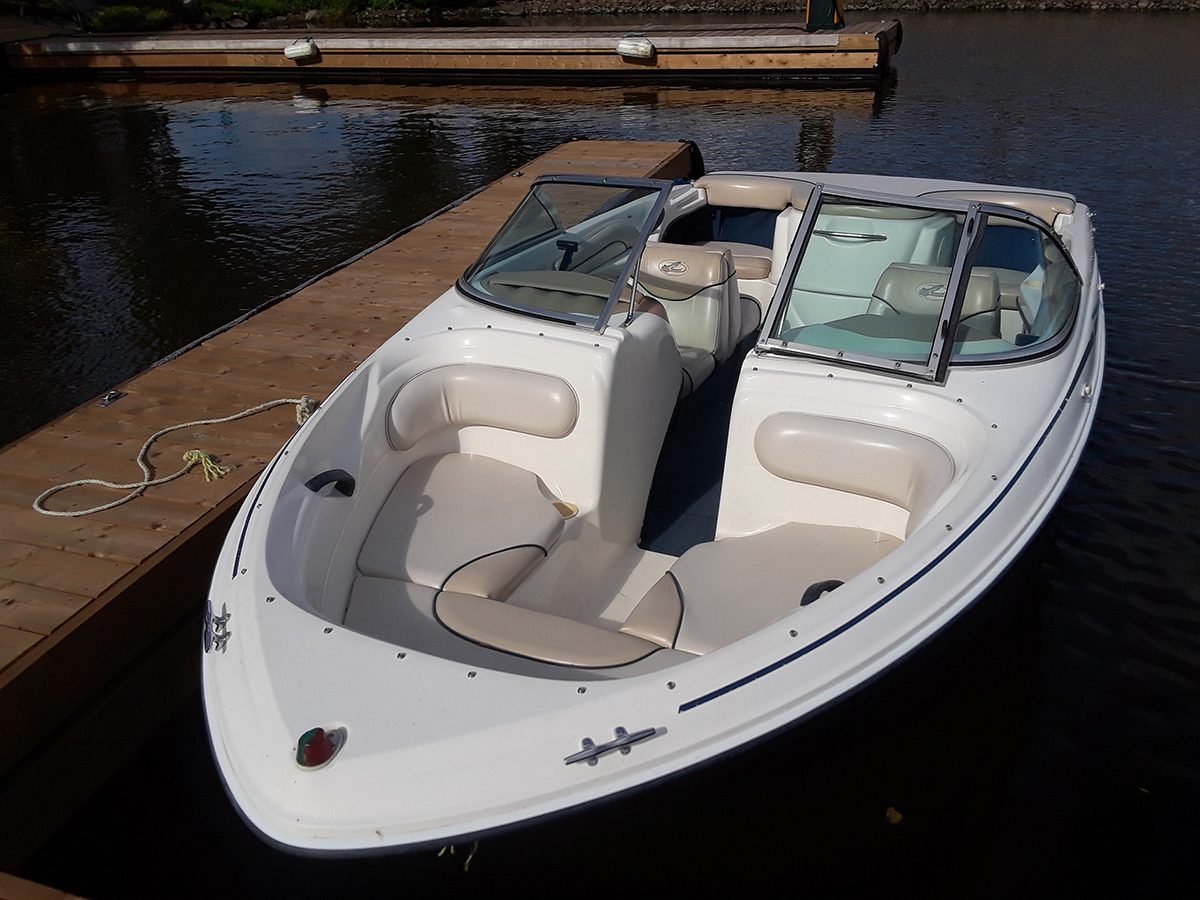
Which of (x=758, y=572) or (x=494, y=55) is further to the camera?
(x=494, y=55)

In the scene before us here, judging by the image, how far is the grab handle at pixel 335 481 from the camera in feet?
9.62

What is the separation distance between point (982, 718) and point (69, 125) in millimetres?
17232

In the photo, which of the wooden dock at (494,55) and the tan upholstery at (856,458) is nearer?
the tan upholstery at (856,458)

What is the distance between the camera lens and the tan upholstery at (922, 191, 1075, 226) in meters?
5.05

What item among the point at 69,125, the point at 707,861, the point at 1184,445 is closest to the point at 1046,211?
the point at 1184,445

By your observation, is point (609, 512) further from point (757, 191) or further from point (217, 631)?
point (757, 191)

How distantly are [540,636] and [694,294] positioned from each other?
97.7 inches

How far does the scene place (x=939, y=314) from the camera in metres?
3.25

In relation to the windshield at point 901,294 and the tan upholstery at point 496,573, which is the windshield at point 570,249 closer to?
the windshield at point 901,294

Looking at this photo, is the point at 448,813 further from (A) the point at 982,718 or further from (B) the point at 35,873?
(A) the point at 982,718

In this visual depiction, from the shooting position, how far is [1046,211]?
16.5ft

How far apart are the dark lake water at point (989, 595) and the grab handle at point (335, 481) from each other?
118 cm

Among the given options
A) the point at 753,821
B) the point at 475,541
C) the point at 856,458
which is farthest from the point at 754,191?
the point at 753,821

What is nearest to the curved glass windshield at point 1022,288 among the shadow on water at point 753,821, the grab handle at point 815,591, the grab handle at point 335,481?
the shadow on water at point 753,821
